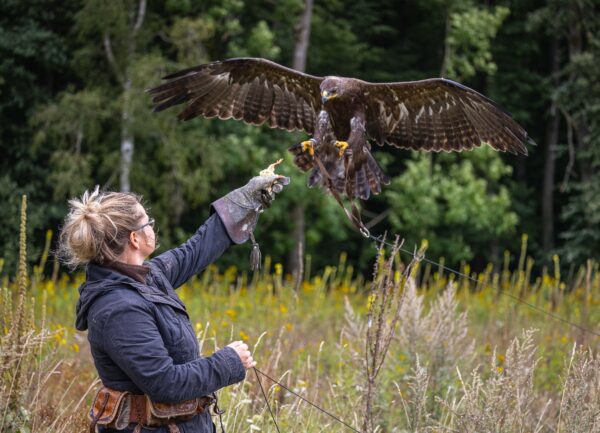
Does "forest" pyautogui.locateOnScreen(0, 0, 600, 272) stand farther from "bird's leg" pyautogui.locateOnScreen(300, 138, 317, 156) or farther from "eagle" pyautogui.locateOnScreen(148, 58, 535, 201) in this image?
"bird's leg" pyautogui.locateOnScreen(300, 138, 317, 156)

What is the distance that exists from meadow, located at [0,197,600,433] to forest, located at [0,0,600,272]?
170 inches

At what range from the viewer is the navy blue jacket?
253cm

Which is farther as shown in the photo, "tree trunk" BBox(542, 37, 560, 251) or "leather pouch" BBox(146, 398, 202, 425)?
"tree trunk" BBox(542, 37, 560, 251)

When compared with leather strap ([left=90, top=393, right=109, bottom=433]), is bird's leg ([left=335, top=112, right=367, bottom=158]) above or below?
above

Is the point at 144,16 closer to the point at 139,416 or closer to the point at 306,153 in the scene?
the point at 306,153

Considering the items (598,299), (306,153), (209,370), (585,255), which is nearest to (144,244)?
(209,370)

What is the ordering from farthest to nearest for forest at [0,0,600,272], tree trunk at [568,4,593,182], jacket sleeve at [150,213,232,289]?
tree trunk at [568,4,593,182], forest at [0,0,600,272], jacket sleeve at [150,213,232,289]

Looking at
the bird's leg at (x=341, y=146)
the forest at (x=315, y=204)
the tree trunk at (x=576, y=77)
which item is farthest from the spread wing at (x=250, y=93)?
the tree trunk at (x=576, y=77)

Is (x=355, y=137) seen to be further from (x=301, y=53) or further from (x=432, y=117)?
(x=301, y=53)

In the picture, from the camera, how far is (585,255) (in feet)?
51.4

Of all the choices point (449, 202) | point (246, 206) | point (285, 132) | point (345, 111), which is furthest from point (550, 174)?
point (246, 206)

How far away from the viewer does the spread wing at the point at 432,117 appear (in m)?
4.52

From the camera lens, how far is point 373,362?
143 inches

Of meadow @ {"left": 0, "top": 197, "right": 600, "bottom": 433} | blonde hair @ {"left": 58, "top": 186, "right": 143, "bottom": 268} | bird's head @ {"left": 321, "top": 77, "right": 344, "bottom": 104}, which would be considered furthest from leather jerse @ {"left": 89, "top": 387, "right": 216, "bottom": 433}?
bird's head @ {"left": 321, "top": 77, "right": 344, "bottom": 104}
